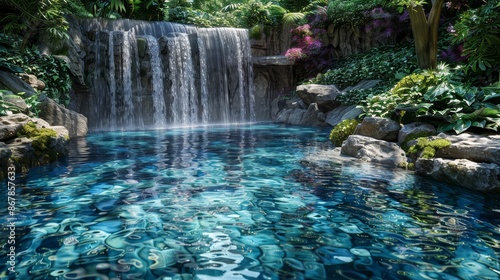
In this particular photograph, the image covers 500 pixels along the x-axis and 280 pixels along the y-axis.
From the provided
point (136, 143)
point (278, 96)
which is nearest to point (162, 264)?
point (136, 143)

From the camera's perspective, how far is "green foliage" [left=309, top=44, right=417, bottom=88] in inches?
599

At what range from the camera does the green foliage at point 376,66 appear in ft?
49.9

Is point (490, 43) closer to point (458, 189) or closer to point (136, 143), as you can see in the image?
point (458, 189)

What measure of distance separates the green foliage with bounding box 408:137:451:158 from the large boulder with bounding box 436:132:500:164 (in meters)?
0.07

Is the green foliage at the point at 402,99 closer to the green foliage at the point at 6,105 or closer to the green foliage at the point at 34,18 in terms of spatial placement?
the green foliage at the point at 6,105

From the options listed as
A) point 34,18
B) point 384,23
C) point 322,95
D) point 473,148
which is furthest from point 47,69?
point 384,23

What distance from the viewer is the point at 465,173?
4996mm

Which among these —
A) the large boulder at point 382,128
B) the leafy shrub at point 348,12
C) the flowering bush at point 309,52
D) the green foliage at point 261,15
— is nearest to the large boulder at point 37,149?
the large boulder at point 382,128

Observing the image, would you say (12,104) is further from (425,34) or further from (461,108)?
(425,34)

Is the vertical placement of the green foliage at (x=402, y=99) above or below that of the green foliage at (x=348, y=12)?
below

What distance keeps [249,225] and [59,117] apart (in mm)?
9555

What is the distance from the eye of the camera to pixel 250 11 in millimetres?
21641

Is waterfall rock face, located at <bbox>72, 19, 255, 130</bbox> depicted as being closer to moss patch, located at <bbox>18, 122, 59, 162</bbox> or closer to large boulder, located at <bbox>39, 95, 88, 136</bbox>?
large boulder, located at <bbox>39, 95, 88, 136</bbox>

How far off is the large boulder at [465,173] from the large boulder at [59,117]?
33.1 feet
